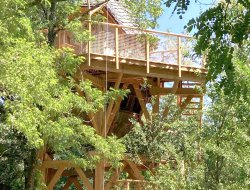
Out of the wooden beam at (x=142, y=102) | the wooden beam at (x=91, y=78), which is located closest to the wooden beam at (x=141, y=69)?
the wooden beam at (x=91, y=78)

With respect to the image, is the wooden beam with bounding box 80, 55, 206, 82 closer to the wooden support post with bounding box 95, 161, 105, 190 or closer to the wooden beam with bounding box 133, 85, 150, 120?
the wooden beam with bounding box 133, 85, 150, 120

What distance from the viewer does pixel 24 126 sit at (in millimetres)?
9070

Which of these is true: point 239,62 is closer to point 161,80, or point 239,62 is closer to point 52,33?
point 52,33

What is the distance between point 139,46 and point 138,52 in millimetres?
204

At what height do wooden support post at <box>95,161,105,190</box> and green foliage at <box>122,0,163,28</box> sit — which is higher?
green foliage at <box>122,0,163,28</box>

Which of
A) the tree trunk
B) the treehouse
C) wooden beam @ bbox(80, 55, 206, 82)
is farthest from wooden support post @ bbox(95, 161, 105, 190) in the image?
the tree trunk

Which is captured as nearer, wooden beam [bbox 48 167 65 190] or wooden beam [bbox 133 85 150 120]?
wooden beam [bbox 48 167 65 190]

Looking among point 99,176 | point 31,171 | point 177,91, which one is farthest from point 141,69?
point 31,171

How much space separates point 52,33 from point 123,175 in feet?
32.6

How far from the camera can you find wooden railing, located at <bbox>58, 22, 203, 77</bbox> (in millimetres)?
16250

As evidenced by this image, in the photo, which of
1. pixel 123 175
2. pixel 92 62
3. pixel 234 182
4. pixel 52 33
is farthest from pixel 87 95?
pixel 123 175

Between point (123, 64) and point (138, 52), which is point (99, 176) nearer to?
point (123, 64)

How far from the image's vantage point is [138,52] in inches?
683

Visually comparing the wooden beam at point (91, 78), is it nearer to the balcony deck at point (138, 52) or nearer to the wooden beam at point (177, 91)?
the balcony deck at point (138, 52)
